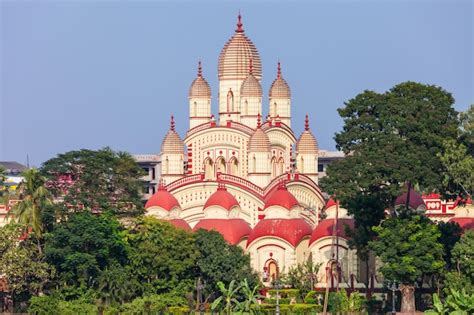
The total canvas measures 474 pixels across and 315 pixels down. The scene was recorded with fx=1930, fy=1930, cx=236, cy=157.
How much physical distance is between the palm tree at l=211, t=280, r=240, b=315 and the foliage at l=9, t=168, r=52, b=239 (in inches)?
316

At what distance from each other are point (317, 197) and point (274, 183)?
13.3ft

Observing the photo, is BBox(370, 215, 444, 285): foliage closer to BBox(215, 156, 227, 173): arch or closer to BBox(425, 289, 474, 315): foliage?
BBox(425, 289, 474, 315): foliage

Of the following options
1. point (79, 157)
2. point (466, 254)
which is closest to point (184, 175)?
point (79, 157)

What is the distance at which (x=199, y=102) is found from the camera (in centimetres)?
9606

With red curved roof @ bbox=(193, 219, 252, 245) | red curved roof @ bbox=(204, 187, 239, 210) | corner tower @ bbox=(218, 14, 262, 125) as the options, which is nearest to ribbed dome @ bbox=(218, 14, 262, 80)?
corner tower @ bbox=(218, 14, 262, 125)

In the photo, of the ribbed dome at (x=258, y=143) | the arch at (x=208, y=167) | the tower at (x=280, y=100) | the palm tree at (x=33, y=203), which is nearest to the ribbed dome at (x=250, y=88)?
the ribbed dome at (x=258, y=143)

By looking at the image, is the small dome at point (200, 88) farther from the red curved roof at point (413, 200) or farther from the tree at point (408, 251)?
the tree at point (408, 251)

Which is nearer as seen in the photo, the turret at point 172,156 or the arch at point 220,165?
the arch at point 220,165

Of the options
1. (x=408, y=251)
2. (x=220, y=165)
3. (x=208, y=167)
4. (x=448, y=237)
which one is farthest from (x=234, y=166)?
(x=408, y=251)

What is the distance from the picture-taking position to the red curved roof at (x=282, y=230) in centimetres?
8788

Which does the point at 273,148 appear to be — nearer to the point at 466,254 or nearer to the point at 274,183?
the point at 274,183

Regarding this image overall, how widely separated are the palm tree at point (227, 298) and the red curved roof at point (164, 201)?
9.60 metres

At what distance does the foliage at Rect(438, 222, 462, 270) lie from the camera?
7756 centimetres

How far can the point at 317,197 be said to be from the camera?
9619cm
